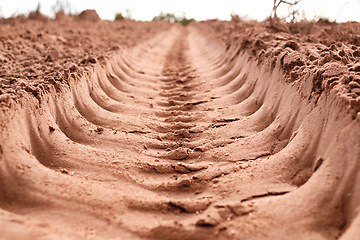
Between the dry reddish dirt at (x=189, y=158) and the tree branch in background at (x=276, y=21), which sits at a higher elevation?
the tree branch in background at (x=276, y=21)

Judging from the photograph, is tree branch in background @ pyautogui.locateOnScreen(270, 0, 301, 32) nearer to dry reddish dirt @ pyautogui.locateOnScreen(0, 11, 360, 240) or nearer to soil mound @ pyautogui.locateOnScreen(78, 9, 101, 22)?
dry reddish dirt @ pyautogui.locateOnScreen(0, 11, 360, 240)

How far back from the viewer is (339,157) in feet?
5.18

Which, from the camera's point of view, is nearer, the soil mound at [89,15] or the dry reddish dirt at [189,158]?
the dry reddish dirt at [189,158]

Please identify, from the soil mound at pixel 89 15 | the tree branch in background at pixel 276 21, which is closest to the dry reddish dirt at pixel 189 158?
the tree branch in background at pixel 276 21

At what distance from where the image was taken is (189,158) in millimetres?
2287

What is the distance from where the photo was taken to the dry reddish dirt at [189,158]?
1.46m


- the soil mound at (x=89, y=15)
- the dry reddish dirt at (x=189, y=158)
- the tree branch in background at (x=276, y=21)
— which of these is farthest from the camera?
the soil mound at (x=89, y=15)

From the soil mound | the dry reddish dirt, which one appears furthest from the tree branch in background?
the soil mound

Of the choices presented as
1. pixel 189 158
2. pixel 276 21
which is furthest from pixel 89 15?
pixel 189 158

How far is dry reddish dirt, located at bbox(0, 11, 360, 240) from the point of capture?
1463mm

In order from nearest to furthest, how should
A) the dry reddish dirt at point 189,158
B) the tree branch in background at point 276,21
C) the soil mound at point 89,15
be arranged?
the dry reddish dirt at point 189,158, the tree branch in background at point 276,21, the soil mound at point 89,15

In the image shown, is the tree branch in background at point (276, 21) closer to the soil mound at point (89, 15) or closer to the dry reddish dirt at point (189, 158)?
the dry reddish dirt at point (189, 158)

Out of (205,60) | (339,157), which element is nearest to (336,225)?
(339,157)

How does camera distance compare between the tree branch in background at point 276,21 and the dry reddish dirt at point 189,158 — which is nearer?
the dry reddish dirt at point 189,158
